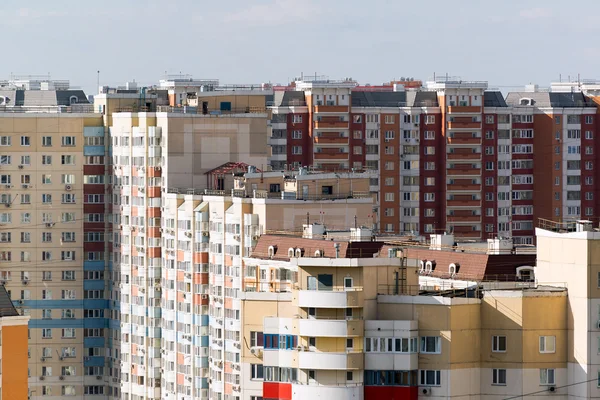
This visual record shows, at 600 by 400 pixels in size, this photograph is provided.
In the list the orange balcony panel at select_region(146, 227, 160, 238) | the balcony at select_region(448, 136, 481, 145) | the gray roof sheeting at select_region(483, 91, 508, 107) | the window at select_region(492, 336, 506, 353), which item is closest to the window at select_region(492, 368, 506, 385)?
the window at select_region(492, 336, 506, 353)

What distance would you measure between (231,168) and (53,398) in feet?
80.1

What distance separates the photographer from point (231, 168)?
457ft

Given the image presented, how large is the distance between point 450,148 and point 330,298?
100m

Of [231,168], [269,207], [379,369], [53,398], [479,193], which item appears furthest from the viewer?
[479,193]

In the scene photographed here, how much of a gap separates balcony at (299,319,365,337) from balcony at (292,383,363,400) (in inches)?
80.1

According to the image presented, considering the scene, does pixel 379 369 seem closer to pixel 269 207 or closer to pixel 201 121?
pixel 269 207

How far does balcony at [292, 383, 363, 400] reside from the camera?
86.4m

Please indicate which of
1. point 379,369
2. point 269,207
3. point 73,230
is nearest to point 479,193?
point 73,230

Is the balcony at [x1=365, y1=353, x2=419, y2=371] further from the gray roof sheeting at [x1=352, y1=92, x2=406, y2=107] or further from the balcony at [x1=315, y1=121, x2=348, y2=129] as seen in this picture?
the gray roof sheeting at [x1=352, y1=92, x2=406, y2=107]

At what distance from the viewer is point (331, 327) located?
8706 cm

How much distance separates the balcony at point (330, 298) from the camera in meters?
86.9

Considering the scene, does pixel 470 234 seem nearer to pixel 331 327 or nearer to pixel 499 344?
pixel 499 344

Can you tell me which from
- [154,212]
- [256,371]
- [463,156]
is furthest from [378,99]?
[256,371]

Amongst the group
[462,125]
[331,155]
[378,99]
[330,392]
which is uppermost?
[378,99]
